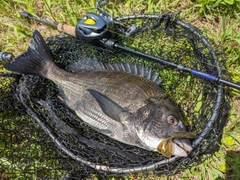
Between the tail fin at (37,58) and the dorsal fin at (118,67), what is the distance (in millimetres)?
323

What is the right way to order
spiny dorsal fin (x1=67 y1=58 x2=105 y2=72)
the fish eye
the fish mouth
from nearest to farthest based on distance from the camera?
1. the fish mouth
2. the fish eye
3. spiny dorsal fin (x1=67 y1=58 x2=105 y2=72)

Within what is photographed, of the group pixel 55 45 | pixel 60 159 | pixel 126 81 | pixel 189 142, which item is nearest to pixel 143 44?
pixel 126 81

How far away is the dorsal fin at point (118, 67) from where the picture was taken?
127 inches

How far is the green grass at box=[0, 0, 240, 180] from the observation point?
3.29 meters

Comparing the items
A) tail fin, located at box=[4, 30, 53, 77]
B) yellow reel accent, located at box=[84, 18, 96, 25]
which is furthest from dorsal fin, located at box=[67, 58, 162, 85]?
yellow reel accent, located at box=[84, 18, 96, 25]

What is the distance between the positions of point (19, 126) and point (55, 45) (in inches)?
44.5

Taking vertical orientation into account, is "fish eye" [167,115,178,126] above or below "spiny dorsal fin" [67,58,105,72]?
below

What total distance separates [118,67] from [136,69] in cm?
23

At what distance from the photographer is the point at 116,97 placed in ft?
10.0

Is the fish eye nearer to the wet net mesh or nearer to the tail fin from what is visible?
the wet net mesh

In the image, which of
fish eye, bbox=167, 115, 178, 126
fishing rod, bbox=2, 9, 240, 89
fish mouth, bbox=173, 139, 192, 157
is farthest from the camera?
fishing rod, bbox=2, 9, 240, 89

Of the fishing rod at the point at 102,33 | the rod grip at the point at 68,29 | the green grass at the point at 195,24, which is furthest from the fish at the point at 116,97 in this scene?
the green grass at the point at 195,24

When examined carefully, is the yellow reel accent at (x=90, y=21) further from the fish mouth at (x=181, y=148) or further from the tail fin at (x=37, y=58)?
the fish mouth at (x=181, y=148)

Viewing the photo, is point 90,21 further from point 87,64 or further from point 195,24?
point 195,24
